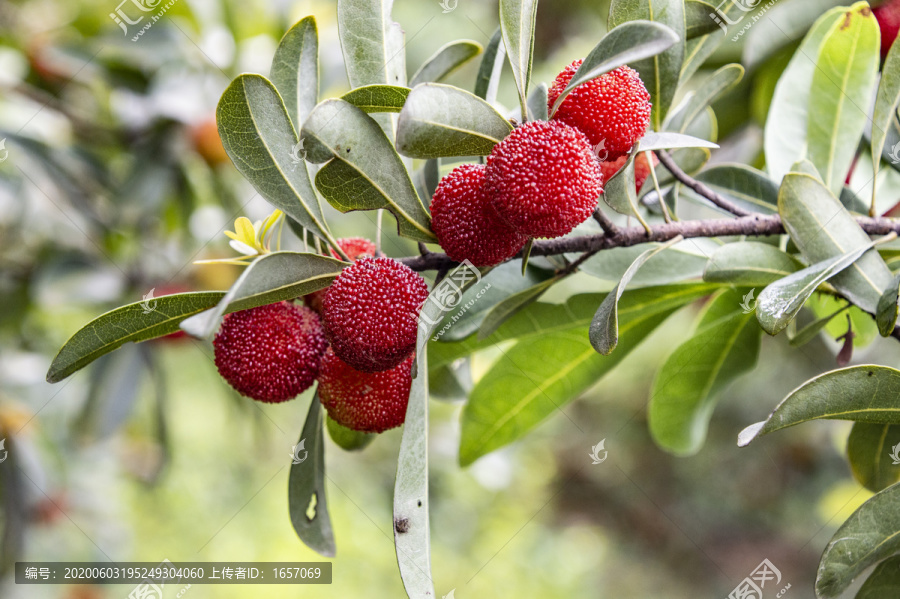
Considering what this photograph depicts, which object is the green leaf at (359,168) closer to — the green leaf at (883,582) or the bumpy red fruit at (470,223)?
the bumpy red fruit at (470,223)

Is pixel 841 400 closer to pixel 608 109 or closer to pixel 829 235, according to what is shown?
pixel 829 235

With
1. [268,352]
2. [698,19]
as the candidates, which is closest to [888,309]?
[698,19]

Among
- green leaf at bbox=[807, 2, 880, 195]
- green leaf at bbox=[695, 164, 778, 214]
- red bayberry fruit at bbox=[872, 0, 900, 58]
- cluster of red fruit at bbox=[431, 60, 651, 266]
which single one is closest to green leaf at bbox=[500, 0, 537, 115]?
cluster of red fruit at bbox=[431, 60, 651, 266]

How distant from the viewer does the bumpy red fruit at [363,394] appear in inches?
23.8

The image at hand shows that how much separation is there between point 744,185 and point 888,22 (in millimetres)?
508

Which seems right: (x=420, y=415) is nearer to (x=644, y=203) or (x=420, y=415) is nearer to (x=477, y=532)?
(x=644, y=203)

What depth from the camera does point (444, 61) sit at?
0.65 metres

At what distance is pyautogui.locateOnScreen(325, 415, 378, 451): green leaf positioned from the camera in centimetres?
74

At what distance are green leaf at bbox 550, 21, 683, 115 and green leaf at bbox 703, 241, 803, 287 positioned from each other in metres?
0.25

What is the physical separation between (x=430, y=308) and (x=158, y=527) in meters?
4.14

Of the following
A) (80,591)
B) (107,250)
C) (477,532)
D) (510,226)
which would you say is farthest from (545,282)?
(477,532)

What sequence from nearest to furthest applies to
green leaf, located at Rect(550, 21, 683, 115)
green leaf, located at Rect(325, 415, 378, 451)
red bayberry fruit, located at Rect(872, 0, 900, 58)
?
green leaf, located at Rect(550, 21, 683, 115), green leaf, located at Rect(325, 415, 378, 451), red bayberry fruit, located at Rect(872, 0, 900, 58)

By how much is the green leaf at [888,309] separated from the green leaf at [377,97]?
0.43 m

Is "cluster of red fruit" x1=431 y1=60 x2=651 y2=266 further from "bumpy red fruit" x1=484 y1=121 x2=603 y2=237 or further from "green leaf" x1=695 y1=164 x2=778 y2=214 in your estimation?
"green leaf" x1=695 y1=164 x2=778 y2=214
